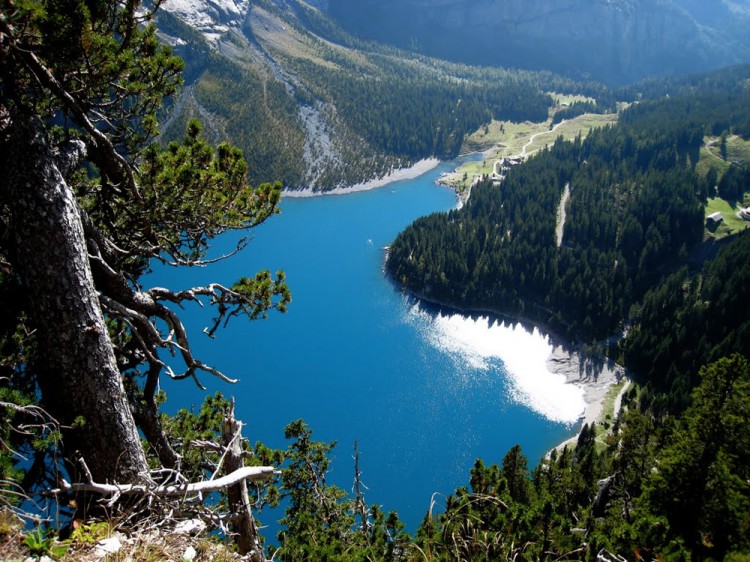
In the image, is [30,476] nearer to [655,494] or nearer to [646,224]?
[655,494]

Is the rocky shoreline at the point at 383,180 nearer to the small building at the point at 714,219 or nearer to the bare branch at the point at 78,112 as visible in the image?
the small building at the point at 714,219

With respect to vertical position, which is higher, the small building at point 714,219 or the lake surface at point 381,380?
the small building at point 714,219

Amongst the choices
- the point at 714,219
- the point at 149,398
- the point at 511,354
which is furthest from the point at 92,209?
the point at 714,219

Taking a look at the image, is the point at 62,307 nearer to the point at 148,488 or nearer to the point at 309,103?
the point at 148,488

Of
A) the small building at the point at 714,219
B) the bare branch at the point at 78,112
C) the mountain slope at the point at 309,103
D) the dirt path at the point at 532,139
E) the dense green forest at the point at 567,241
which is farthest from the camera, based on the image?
the dirt path at the point at 532,139

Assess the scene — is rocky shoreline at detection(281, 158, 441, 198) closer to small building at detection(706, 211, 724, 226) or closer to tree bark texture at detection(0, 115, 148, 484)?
small building at detection(706, 211, 724, 226)

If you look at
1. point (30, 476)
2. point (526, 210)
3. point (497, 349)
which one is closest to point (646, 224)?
point (526, 210)

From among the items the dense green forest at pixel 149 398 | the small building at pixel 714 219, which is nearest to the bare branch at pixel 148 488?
the dense green forest at pixel 149 398
